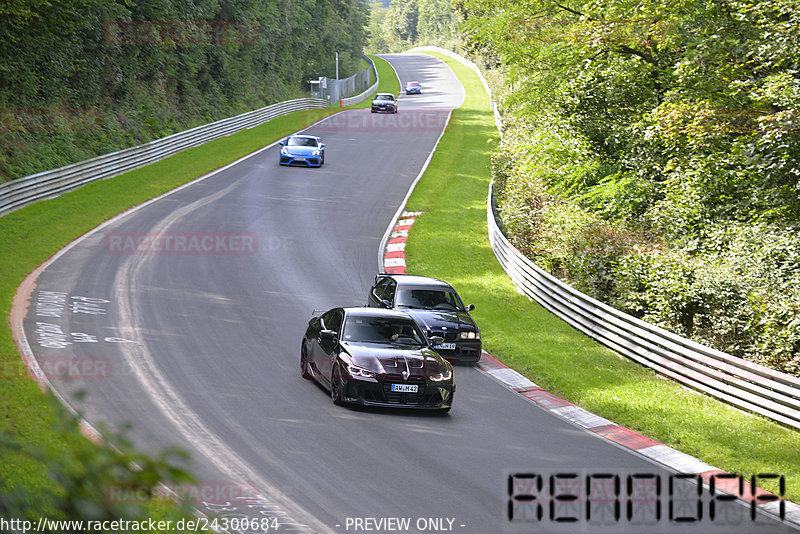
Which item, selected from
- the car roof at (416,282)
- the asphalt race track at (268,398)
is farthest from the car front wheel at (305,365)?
the car roof at (416,282)

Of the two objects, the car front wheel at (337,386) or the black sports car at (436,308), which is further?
the black sports car at (436,308)

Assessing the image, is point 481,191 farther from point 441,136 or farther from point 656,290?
point 656,290

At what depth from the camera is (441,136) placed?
54.2 meters

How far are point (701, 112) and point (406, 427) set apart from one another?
13173mm

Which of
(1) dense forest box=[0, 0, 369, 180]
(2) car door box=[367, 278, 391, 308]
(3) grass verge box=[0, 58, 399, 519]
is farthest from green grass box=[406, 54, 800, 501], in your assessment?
(1) dense forest box=[0, 0, 369, 180]

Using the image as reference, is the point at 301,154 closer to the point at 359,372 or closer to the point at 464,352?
the point at 464,352

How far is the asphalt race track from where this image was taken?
8.96 metres

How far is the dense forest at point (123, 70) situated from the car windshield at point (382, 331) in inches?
749

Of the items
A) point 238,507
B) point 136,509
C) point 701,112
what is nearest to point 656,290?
point 701,112

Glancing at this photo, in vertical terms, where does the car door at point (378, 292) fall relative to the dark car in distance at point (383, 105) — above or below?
below

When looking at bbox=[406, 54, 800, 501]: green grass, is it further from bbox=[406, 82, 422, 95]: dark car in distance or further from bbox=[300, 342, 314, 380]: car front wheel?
bbox=[406, 82, 422, 95]: dark car in distance

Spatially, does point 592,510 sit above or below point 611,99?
below

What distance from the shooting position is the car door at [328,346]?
1289 cm

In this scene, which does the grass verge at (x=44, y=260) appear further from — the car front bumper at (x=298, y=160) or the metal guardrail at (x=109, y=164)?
the car front bumper at (x=298, y=160)
